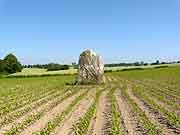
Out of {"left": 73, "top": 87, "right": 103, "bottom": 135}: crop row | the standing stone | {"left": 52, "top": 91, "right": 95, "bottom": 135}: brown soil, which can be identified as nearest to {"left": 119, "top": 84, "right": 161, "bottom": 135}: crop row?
{"left": 73, "top": 87, "right": 103, "bottom": 135}: crop row

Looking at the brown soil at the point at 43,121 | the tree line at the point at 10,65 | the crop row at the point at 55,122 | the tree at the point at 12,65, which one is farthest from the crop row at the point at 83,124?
the tree at the point at 12,65

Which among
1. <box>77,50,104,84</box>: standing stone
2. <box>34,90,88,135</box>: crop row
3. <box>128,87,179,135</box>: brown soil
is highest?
<box>77,50,104,84</box>: standing stone

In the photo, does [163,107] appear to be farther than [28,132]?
Yes

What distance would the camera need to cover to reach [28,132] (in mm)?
12719

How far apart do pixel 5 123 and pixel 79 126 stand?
3.58 m

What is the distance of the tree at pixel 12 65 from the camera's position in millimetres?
129750

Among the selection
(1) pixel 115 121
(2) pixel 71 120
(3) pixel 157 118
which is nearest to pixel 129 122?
(1) pixel 115 121

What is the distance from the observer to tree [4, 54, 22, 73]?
129750 mm

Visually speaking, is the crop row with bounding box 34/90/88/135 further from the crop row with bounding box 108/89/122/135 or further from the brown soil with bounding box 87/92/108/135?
the crop row with bounding box 108/89/122/135

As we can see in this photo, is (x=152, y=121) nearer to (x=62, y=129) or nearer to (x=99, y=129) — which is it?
(x=99, y=129)

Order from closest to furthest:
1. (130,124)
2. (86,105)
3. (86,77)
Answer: (130,124) < (86,105) < (86,77)

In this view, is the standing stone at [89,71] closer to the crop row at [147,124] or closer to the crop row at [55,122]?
the crop row at [55,122]

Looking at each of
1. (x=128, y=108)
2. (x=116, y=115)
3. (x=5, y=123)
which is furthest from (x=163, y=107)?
(x=5, y=123)

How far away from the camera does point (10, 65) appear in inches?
5138
